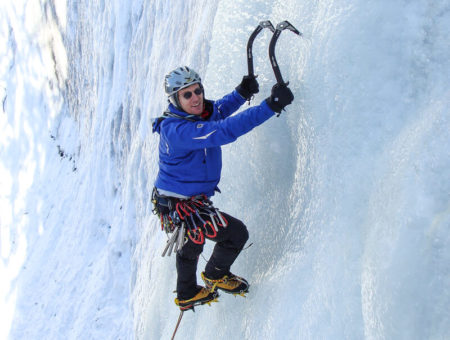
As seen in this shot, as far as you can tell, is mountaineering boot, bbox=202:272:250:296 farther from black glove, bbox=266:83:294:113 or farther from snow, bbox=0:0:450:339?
black glove, bbox=266:83:294:113

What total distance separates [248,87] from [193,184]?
0.57 m

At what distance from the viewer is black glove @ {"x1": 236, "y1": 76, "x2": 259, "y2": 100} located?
2.22 m

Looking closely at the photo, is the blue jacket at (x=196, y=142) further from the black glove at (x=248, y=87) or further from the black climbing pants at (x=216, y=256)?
the black climbing pants at (x=216, y=256)

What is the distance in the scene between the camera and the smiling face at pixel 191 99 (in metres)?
2.16

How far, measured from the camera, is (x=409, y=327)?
4.43 feet

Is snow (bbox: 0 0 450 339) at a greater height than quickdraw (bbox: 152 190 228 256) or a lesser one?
greater

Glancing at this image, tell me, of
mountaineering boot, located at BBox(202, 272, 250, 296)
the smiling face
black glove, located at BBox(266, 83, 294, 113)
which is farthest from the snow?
the smiling face

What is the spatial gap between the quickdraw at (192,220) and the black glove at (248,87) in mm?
571

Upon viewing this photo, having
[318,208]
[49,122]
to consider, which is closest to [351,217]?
[318,208]

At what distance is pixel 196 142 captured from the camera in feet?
6.48

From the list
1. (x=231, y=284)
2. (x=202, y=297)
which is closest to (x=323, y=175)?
(x=231, y=284)

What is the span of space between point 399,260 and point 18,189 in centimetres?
910

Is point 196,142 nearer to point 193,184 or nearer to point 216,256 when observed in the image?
point 193,184

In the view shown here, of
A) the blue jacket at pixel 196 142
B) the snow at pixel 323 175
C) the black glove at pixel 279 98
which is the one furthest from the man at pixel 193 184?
the black glove at pixel 279 98
